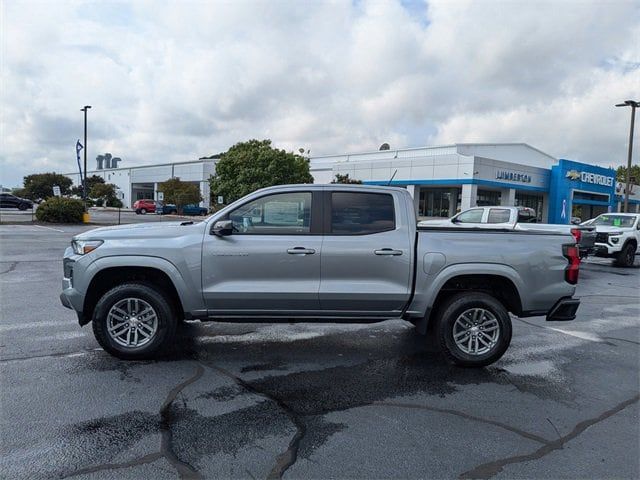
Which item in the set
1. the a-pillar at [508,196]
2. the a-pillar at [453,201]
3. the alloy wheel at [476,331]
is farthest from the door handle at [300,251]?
the a-pillar at [508,196]

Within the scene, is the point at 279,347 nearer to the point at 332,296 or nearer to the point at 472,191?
the point at 332,296

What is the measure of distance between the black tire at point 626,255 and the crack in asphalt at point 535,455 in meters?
13.6

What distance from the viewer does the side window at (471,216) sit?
608 inches

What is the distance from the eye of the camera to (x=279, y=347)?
5789 millimetres

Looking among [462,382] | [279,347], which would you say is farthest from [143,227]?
[462,382]

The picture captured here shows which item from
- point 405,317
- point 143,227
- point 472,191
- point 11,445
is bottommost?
point 11,445

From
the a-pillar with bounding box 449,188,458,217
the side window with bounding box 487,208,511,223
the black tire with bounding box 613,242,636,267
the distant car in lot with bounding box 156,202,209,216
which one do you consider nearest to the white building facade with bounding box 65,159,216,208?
the distant car in lot with bounding box 156,202,209,216

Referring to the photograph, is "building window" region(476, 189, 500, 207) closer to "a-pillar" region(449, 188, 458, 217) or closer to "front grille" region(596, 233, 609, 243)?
"a-pillar" region(449, 188, 458, 217)

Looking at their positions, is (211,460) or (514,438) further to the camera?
(514,438)

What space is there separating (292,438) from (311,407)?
0.57m

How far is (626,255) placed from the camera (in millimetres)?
15789

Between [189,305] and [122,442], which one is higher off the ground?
[189,305]

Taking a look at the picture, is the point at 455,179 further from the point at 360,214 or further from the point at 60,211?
the point at 360,214

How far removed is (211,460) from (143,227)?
2.93 metres
